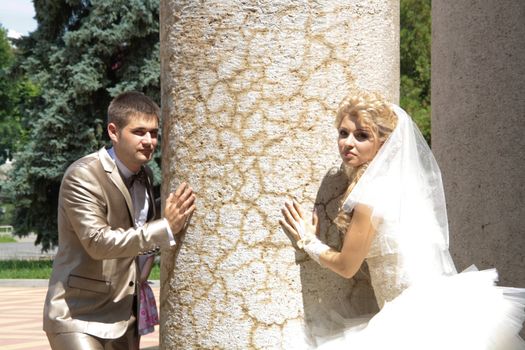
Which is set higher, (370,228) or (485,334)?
(370,228)

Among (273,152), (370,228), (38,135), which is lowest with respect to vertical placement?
(38,135)

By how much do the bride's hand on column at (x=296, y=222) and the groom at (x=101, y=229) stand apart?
0.58m

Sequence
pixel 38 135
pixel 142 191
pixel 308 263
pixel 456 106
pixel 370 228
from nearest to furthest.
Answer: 1. pixel 370 228
2. pixel 308 263
3. pixel 142 191
4. pixel 456 106
5. pixel 38 135

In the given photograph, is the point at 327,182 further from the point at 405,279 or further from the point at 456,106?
the point at 456,106

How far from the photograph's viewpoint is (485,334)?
3092 mm

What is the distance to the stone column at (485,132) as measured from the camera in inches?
204

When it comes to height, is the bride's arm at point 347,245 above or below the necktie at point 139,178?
below

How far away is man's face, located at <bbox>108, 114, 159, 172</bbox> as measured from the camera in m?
3.48

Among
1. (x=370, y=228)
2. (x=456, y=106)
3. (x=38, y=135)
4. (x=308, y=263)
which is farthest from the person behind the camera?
(x=38, y=135)

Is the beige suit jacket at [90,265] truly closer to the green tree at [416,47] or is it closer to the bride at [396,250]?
Result: the bride at [396,250]

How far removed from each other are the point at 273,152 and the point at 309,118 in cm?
18

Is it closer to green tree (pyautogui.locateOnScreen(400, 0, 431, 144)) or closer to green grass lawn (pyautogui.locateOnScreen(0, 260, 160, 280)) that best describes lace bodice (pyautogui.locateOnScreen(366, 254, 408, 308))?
green grass lawn (pyautogui.locateOnScreen(0, 260, 160, 280))

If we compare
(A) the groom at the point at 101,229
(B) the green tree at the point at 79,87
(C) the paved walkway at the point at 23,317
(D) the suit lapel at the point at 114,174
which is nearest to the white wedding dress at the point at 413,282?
(A) the groom at the point at 101,229

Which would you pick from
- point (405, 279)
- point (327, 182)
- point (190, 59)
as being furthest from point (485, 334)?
point (190, 59)
